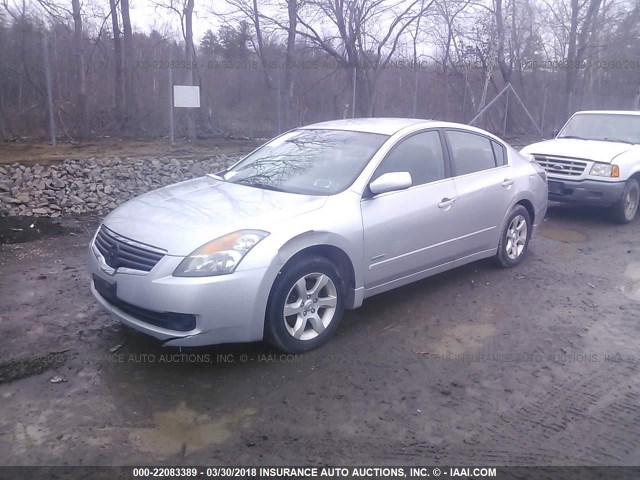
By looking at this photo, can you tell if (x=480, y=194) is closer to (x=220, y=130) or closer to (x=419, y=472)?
(x=419, y=472)

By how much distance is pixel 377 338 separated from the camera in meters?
4.70

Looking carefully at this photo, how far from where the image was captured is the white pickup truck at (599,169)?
335 inches

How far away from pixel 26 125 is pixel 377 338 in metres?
9.97

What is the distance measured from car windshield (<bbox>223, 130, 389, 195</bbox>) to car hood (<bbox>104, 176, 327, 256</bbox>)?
0.68 ft

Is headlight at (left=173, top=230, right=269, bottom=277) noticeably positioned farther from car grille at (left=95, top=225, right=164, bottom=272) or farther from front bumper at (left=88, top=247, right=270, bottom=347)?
car grille at (left=95, top=225, right=164, bottom=272)

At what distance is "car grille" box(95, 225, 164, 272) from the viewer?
3918 mm

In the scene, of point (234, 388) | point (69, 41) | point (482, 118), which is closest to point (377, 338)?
point (234, 388)

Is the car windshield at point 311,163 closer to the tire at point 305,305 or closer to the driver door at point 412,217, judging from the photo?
the driver door at point 412,217

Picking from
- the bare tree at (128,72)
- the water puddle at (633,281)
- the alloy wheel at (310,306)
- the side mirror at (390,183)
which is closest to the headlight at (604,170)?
the water puddle at (633,281)

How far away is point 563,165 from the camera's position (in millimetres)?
8812

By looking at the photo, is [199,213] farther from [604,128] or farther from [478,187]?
[604,128]

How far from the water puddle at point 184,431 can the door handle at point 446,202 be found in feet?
8.54

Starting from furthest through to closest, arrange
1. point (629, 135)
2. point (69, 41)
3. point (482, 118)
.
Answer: point (482, 118), point (69, 41), point (629, 135)

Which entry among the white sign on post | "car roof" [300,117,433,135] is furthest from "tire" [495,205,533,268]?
the white sign on post
